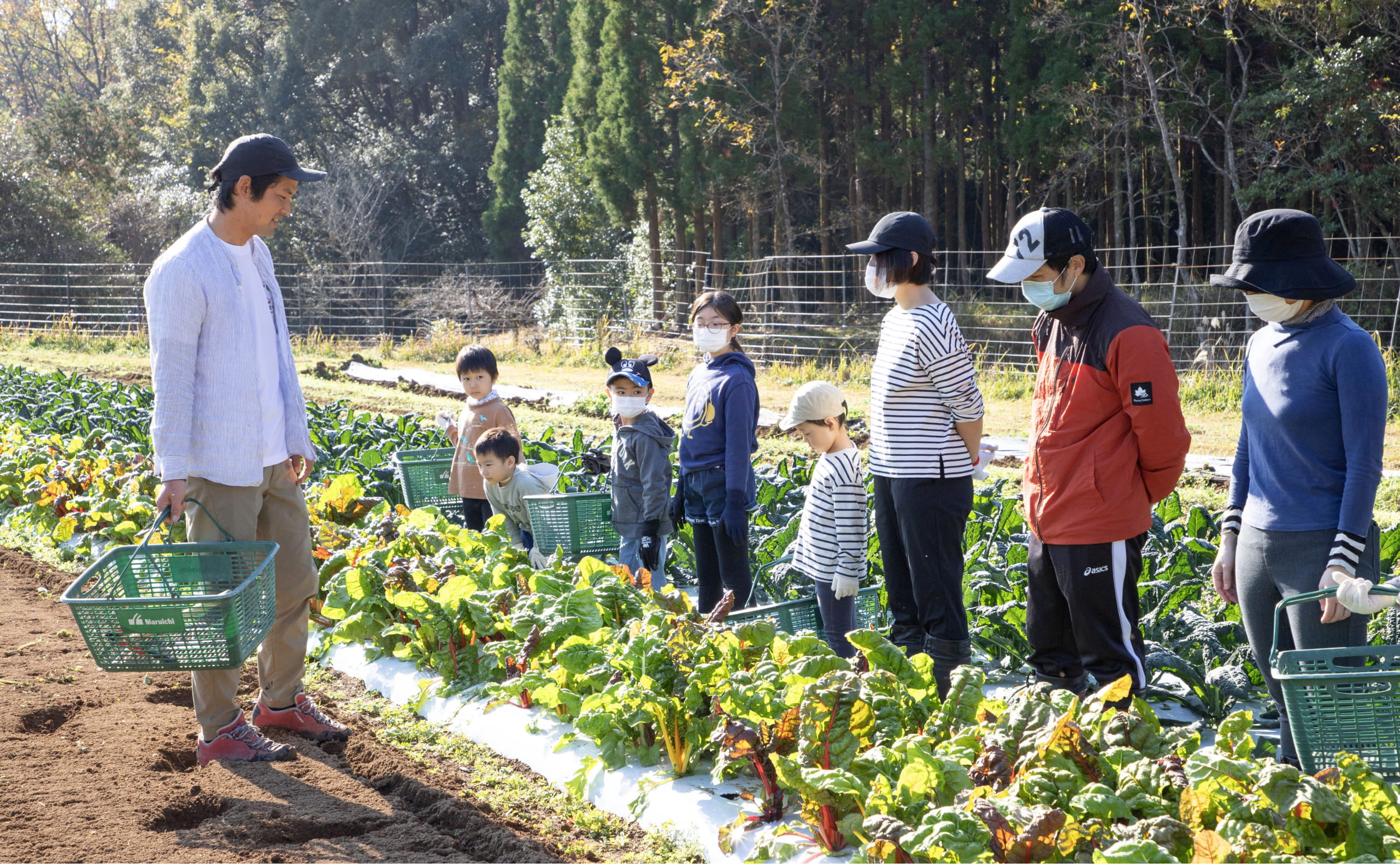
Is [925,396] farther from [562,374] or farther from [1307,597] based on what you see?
[562,374]

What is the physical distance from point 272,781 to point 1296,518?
3.31m

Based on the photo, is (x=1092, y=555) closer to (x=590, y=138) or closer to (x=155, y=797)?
(x=155, y=797)

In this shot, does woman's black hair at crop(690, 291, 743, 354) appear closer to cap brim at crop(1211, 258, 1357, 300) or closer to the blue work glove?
the blue work glove

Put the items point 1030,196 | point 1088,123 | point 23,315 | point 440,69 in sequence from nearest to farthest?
point 1088,123, point 1030,196, point 23,315, point 440,69

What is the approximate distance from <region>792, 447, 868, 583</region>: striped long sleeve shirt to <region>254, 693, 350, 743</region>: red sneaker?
1842 mm

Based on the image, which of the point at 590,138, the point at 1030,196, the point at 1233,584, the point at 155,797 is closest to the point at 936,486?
the point at 1233,584

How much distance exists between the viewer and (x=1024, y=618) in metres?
4.57

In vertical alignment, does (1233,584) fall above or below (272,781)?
above

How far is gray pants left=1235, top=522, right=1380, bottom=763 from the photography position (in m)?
3.03

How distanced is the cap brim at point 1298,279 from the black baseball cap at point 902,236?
110cm

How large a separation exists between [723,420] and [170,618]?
7.35 ft


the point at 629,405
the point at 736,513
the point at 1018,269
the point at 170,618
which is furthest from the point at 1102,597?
the point at 170,618

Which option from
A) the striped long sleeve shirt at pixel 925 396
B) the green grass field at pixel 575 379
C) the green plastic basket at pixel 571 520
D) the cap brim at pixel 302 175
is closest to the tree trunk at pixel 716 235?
the green grass field at pixel 575 379

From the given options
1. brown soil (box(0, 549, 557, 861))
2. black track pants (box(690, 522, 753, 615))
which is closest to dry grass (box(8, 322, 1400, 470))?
black track pants (box(690, 522, 753, 615))
